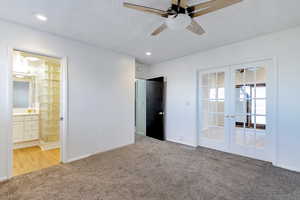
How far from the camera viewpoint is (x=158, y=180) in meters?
2.33

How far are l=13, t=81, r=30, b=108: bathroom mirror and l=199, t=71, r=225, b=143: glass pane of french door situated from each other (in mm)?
5144

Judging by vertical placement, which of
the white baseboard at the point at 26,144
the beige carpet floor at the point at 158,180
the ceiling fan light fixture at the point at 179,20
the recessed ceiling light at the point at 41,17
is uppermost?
the recessed ceiling light at the point at 41,17

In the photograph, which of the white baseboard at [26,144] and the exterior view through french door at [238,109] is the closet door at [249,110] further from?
the white baseboard at [26,144]

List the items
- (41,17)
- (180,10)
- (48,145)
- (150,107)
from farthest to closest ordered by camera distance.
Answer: (150,107), (48,145), (41,17), (180,10)

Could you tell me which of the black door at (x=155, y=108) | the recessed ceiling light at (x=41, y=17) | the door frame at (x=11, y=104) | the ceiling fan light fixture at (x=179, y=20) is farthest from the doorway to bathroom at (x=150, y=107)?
the recessed ceiling light at (x=41, y=17)

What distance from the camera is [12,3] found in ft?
6.42

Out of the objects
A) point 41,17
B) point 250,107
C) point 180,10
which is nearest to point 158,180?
point 180,10

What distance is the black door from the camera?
4.71 m

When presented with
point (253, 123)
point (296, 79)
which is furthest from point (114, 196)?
point (296, 79)

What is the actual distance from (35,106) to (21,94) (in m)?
0.49

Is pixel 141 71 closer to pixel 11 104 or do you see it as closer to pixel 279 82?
pixel 11 104

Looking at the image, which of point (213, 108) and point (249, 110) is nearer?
point (249, 110)

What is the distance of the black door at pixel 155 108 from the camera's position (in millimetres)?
4711

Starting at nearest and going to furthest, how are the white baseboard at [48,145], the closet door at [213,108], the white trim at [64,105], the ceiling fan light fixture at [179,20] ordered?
1. the ceiling fan light fixture at [179,20]
2. the white trim at [64,105]
3. the closet door at [213,108]
4. the white baseboard at [48,145]
